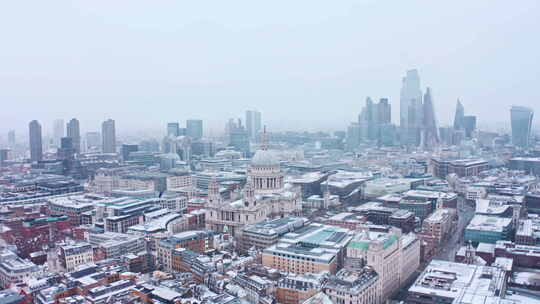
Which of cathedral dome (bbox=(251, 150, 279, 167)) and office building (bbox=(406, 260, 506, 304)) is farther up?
cathedral dome (bbox=(251, 150, 279, 167))

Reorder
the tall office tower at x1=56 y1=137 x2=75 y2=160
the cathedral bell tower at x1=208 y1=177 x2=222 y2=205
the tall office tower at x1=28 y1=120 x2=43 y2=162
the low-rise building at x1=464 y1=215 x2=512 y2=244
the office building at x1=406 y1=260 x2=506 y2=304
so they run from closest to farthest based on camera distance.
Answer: the office building at x1=406 y1=260 x2=506 y2=304 < the low-rise building at x1=464 y1=215 x2=512 y2=244 < the cathedral bell tower at x1=208 y1=177 x2=222 y2=205 < the tall office tower at x1=56 y1=137 x2=75 y2=160 < the tall office tower at x1=28 y1=120 x2=43 y2=162

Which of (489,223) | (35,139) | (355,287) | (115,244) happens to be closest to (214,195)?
(115,244)

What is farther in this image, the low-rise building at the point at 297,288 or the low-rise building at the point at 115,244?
the low-rise building at the point at 115,244

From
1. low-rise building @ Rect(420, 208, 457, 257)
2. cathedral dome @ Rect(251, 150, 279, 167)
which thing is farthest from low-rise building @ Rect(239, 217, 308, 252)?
cathedral dome @ Rect(251, 150, 279, 167)

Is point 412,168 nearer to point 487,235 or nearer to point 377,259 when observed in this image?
point 487,235

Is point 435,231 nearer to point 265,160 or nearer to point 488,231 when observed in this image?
point 488,231

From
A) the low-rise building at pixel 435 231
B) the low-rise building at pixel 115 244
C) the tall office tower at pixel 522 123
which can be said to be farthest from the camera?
the tall office tower at pixel 522 123

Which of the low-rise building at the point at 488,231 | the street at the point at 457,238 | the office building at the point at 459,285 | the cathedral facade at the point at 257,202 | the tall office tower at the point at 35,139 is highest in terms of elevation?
the tall office tower at the point at 35,139

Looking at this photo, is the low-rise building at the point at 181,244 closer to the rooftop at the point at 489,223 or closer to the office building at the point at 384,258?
the office building at the point at 384,258

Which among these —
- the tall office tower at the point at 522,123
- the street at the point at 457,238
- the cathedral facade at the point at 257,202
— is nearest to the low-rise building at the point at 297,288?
the cathedral facade at the point at 257,202

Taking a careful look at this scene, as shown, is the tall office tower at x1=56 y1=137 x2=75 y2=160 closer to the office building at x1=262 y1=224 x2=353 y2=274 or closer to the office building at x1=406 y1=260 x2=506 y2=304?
the office building at x1=262 y1=224 x2=353 y2=274
